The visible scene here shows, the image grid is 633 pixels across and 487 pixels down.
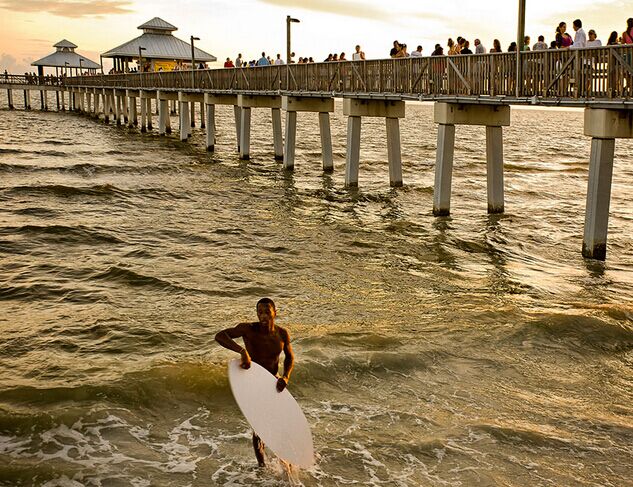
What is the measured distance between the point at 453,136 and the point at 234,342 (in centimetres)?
1650

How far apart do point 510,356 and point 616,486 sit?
3688 mm

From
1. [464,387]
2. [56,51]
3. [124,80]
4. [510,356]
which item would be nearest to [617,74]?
[510,356]

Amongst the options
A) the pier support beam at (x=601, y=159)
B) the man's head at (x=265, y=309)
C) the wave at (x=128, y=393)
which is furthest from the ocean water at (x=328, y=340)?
the man's head at (x=265, y=309)

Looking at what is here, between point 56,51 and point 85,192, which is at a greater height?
point 56,51

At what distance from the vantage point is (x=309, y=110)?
34.4 m

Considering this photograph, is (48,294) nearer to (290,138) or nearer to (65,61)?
(290,138)

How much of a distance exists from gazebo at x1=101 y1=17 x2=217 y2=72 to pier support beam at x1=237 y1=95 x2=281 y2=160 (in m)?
39.7

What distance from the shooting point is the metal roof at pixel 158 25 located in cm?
8594

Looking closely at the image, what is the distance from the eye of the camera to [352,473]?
834 centimetres

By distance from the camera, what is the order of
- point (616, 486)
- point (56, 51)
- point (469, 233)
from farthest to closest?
1. point (56, 51)
2. point (469, 233)
3. point (616, 486)

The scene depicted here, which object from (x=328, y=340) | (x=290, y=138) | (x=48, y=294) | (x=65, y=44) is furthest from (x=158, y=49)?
(x=328, y=340)

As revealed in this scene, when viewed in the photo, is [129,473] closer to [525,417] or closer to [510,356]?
[525,417]

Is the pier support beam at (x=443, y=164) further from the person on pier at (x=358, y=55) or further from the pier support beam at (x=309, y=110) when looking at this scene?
the pier support beam at (x=309, y=110)

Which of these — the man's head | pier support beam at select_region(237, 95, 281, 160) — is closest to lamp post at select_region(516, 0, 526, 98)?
the man's head
